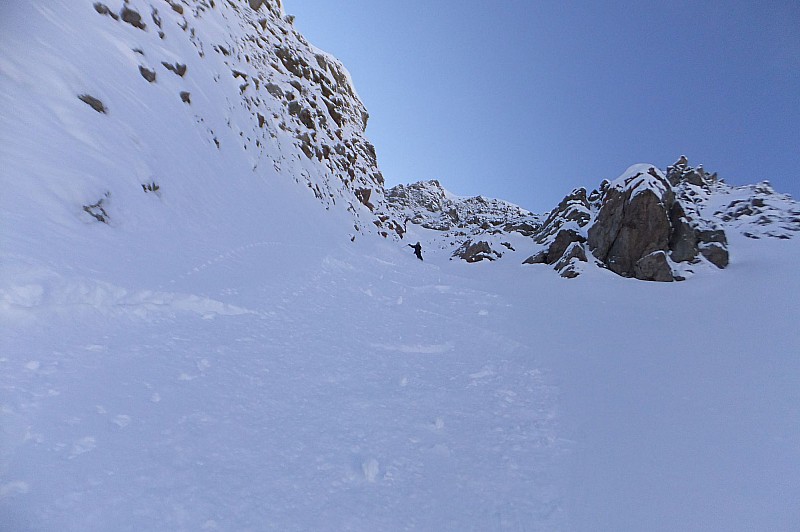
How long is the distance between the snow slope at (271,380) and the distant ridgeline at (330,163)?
798 millimetres

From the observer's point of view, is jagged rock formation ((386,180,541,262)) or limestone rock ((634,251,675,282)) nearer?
limestone rock ((634,251,675,282))

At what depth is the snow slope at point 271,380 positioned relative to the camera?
7.89 ft

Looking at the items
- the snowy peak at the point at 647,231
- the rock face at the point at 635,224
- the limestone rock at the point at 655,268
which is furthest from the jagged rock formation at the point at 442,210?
the limestone rock at the point at 655,268

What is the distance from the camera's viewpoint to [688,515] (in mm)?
2693

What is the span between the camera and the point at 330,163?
24672 millimetres

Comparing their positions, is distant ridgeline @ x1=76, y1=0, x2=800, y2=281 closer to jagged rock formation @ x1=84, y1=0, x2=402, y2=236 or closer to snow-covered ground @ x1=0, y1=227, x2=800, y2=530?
jagged rock formation @ x1=84, y1=0, x2=402, y2=236

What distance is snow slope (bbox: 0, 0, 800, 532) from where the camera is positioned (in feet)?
7.89

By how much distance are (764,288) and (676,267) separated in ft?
14.0

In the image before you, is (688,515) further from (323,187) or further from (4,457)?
(323,187)

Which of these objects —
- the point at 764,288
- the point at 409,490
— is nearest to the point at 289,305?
the point at 409,490

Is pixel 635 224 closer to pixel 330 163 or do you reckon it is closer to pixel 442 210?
pixel 330 163

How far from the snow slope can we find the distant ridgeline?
0.80 m

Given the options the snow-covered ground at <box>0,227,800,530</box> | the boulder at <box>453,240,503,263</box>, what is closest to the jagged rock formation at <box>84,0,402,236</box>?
the snow-covered ground at <box>0,227,800,530</box>

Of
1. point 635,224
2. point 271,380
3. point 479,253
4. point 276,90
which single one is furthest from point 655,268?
point 276,90
